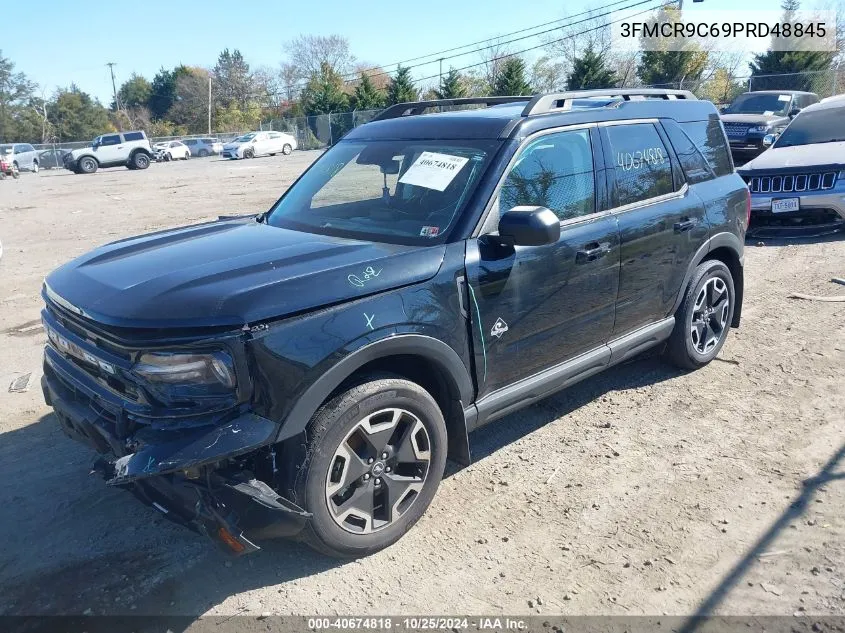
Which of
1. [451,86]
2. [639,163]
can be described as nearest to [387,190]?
[639,163]

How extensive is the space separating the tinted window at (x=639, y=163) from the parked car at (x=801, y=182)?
17.1ft

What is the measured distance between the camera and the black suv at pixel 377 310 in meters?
2.64

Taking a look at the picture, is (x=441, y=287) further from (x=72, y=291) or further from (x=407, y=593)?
(x=72, y=291)

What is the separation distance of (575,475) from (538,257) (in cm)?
125

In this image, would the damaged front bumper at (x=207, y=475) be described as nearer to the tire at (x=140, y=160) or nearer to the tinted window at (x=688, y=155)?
the tinted window at (x=688, y=155)

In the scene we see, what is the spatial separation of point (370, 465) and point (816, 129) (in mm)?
9966

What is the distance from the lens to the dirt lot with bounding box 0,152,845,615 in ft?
9.41

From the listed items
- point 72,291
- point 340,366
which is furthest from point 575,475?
point 72,291

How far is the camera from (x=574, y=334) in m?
3.90

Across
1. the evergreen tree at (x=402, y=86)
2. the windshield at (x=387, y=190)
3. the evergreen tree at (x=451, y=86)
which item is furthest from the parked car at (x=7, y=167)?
the windshield at (x=387, y=190)

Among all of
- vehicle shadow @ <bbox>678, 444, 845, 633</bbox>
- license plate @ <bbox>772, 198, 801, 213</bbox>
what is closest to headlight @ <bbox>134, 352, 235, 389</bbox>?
vehicle shadow @ <bbox>678, 444, 845, 633</bbox>

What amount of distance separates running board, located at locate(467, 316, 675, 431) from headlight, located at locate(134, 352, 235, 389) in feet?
4.29

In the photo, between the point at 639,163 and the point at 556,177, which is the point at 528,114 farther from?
the point at 639,163

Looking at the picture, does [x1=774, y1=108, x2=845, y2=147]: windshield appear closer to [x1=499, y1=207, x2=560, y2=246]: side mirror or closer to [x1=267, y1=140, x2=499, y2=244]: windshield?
[x1=267, y1=140, x2=499, y2=244]: windshield
